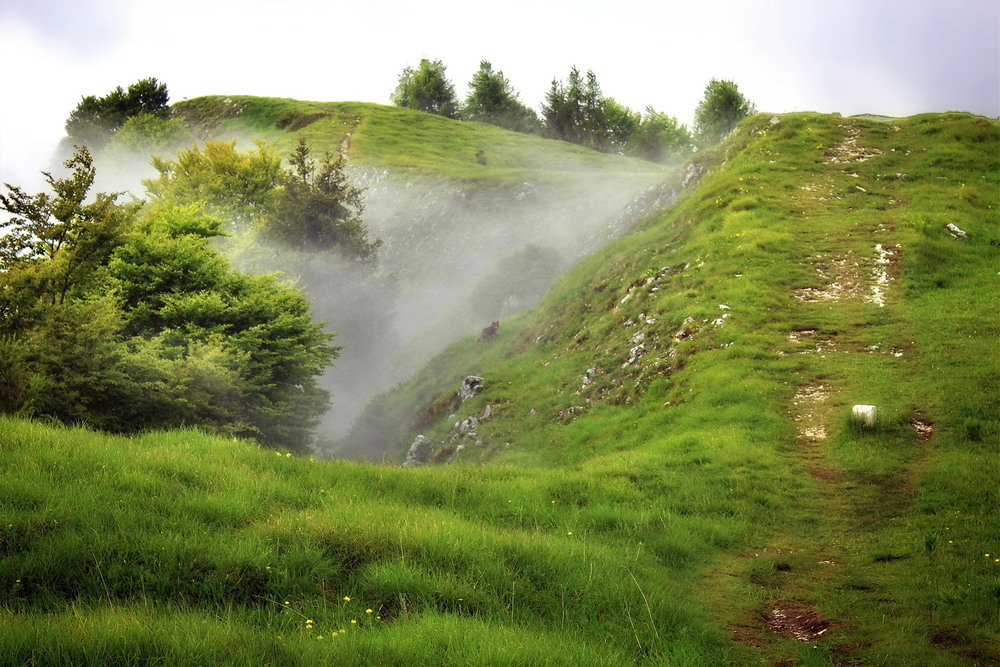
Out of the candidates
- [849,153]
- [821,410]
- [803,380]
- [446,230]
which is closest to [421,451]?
[803,380]

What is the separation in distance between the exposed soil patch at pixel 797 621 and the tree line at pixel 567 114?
9364 cm

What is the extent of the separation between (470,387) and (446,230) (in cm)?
3856

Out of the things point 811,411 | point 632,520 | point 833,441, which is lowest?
point 632,520

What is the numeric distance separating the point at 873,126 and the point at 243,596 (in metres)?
40.4

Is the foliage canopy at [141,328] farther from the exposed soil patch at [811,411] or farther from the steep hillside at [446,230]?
the steep hillside at [446,230]

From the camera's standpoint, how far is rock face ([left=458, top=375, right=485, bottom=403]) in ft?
93.3

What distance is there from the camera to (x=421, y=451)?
2581cm

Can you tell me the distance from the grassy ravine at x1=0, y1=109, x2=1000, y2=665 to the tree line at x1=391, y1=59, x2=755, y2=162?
269 feet

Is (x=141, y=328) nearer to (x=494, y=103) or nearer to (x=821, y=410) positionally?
(x=821, y=410)

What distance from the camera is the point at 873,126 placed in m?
36.8

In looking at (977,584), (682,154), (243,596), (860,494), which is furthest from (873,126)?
(682,154)

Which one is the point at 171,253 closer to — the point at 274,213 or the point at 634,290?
the point at 634,290

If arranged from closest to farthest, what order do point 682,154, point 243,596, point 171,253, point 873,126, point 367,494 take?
1. point 243,596
2. point 367,494
3. point 171,253
4. point 873,126
5. point 682,154

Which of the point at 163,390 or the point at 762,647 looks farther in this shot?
the point at 163,390
